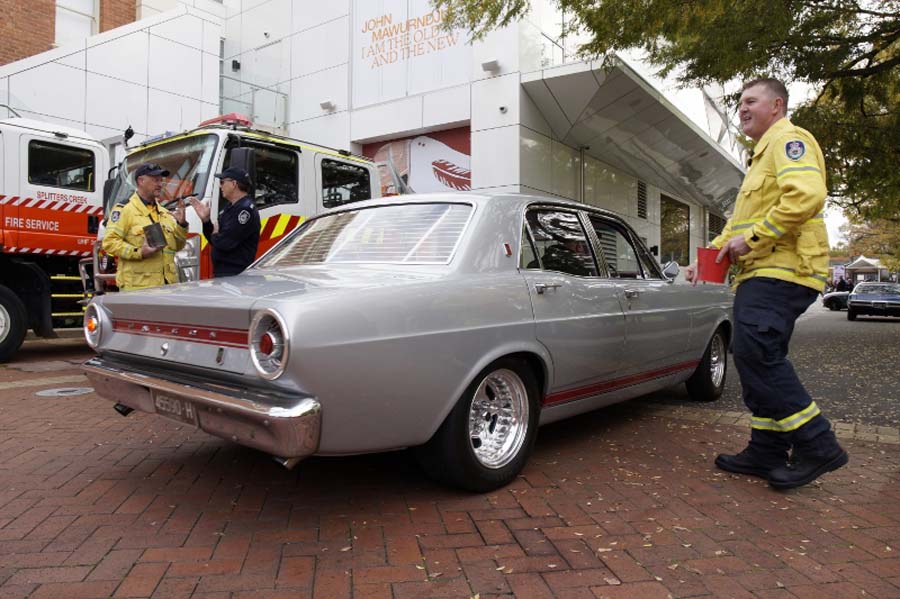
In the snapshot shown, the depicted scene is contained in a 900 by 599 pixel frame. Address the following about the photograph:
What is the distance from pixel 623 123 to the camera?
1421 cm

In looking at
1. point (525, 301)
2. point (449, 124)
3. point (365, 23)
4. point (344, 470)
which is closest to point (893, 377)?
point (525, 301)

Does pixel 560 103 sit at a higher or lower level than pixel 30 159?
higher

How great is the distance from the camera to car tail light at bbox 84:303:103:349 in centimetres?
335

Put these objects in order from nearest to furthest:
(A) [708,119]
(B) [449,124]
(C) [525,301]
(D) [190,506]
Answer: (D) [190,506] < (C) [525,301] < (B) [449,124] < (A) [708,119]

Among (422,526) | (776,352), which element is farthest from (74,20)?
(776,352)

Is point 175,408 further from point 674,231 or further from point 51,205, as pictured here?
point 674,231

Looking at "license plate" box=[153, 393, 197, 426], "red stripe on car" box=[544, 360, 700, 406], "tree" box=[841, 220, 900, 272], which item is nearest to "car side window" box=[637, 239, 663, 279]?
"red stripe on car" box=[544, 360, 700, 406]

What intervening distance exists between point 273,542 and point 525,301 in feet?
5.37

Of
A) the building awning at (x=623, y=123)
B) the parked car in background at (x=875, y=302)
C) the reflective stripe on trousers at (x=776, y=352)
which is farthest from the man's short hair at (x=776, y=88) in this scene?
the parked car in background at (x=875, y=302)

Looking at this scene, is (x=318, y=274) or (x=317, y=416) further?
(x=318, y=274)

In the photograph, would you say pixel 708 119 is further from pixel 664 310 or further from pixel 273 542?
pixel 273 542

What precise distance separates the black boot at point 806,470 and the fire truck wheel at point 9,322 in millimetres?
7679

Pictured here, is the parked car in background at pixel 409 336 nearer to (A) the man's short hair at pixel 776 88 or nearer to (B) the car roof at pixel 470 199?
(B) the car roof at pixel 470 199

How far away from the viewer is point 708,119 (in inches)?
803
